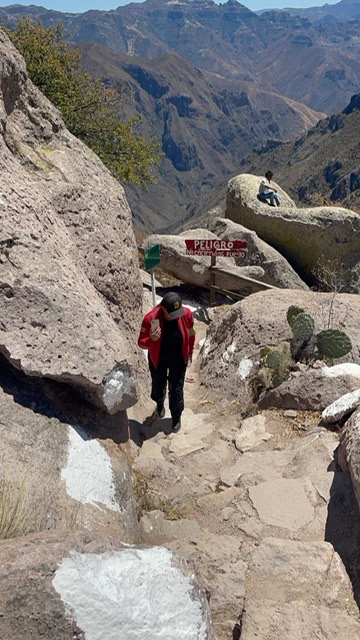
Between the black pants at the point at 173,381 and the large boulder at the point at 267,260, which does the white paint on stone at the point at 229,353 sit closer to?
the black pants at the point at 173,381

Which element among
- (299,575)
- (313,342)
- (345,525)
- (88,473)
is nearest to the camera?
(299,575)

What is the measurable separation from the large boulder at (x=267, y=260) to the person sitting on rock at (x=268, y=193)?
64.8 inches

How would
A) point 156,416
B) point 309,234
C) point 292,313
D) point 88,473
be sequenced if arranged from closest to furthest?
point 88,473, point 156,416, point 292,313, point 309,234

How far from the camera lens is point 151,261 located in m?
9.97

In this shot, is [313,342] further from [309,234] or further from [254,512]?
[309,234]

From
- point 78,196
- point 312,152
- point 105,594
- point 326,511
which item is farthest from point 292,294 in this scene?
point 312,152

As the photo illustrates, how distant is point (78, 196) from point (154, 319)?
2.02m

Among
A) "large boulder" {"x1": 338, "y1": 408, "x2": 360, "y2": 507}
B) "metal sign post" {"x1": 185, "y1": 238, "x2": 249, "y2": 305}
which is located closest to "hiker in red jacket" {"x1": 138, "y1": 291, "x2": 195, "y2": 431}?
"large boulder" {"x1": 338, "y1": 408, "x2": 360, "y2": 507}

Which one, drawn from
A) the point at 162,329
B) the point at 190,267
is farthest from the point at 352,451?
the point at 190,267

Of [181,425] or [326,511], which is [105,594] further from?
[181,425]

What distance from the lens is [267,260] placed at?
15.6 metres

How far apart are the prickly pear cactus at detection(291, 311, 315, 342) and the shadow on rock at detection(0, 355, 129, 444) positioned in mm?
3507

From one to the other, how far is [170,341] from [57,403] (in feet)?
6.47

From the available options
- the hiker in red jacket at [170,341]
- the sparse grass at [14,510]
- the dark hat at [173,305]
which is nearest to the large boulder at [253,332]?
the hiker in red jacket at [170,341]
